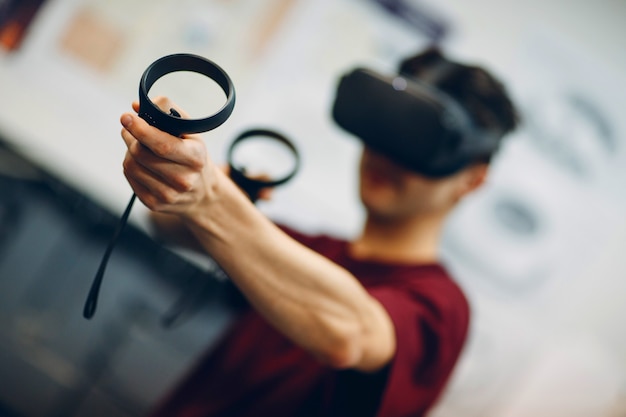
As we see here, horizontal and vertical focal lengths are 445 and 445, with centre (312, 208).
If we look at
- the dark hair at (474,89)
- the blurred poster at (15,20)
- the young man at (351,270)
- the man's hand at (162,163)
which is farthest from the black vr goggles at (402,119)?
the blurred poster at (15,20)

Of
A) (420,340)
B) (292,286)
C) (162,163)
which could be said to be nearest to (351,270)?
(420,340)

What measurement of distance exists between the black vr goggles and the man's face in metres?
0.10

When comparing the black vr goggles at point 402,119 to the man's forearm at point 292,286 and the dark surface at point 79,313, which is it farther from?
the dark surface at point 79,313

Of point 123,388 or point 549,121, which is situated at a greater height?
point 549,121

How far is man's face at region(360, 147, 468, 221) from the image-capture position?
0.83 m

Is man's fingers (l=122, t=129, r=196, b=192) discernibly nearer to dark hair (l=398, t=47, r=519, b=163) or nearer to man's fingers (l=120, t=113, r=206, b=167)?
man's fingers (l=120, t=113, r=206, b=167)

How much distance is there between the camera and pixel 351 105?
705 mm

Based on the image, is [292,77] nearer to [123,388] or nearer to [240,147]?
[240,147]

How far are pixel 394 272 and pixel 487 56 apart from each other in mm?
996

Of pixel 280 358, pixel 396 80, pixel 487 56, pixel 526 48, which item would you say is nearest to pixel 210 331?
A: pixel 280 358

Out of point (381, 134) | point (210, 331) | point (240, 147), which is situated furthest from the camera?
point (210, 331)

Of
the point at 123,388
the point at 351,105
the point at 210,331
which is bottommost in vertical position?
the point at 123,388

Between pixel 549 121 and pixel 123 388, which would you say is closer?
pixel 123 388

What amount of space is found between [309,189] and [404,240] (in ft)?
2.26
